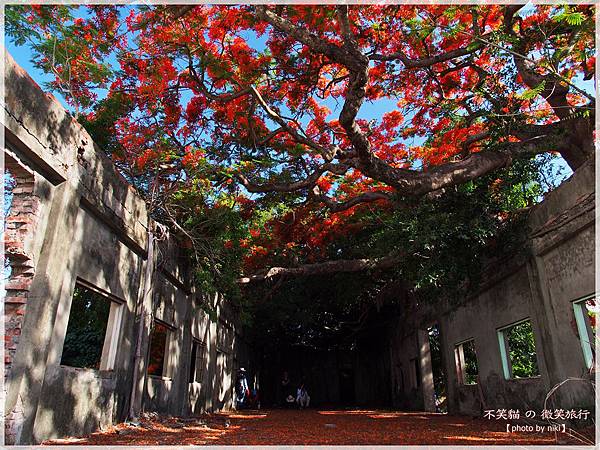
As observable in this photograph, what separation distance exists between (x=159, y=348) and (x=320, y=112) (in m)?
6.58

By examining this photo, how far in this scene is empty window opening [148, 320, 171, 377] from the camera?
8547mm

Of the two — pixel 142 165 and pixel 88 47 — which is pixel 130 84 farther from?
pixel 142 165

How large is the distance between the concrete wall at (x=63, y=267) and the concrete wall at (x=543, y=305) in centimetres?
661

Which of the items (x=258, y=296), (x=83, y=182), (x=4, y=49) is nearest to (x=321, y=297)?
(x=258, y=296)

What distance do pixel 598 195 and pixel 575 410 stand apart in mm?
3190

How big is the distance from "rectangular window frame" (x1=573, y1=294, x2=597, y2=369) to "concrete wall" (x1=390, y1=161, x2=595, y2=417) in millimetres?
70

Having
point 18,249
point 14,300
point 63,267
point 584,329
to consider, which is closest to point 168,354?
point 63,267

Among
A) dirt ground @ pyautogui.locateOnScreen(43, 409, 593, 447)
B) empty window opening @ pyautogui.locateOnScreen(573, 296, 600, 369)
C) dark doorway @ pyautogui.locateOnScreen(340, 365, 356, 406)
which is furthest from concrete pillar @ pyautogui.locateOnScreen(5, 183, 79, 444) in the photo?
dark doorway @ pyautogui.locateOnScreen(340, 365, 356, 406)

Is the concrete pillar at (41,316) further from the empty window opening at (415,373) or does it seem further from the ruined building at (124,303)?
the empty window opening at (415,373)

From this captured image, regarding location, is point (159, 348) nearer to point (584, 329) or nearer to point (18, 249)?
point (18, 249)

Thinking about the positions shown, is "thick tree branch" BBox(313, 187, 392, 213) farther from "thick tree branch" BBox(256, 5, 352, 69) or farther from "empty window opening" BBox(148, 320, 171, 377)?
"empty window opening" BBox(148, 320, 171, 377)

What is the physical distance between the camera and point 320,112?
10.1m

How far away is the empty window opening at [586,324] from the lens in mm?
5953

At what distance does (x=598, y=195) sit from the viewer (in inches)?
221
